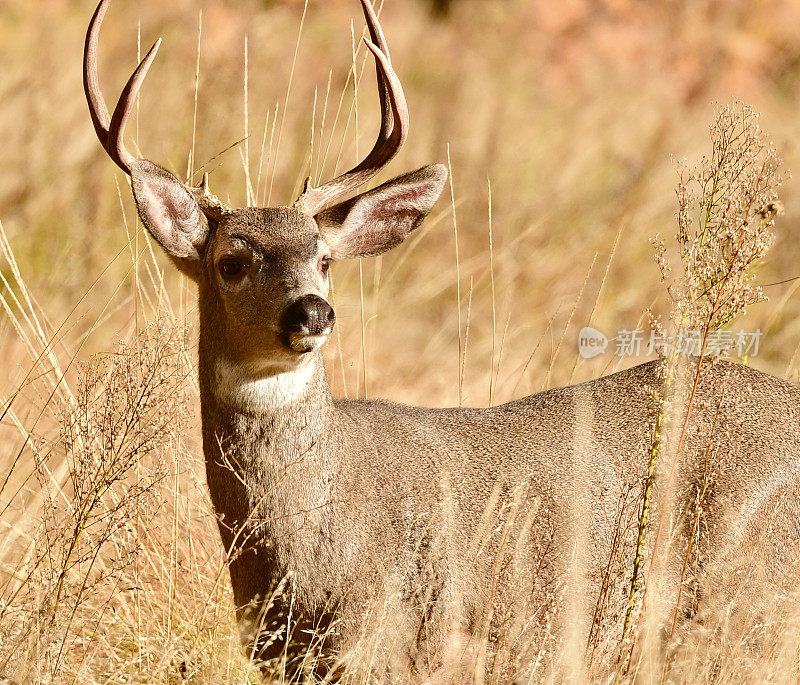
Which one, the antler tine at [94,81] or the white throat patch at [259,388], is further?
the antler tine at [94,81]

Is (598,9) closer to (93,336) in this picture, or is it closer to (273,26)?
(273,26)

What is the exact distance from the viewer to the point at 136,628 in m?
3.93

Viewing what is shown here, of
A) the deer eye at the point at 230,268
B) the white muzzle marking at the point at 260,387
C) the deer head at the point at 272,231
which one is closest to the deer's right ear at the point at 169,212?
the deer head at the point at 272,231

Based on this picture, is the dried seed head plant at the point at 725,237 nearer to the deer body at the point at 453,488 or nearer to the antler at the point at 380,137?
the deer body at the point at 453,488

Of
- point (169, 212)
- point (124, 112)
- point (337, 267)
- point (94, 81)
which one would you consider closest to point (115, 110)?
point (124, 112)

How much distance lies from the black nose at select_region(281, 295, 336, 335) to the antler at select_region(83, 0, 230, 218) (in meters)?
0.66

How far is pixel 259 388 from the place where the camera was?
3.60m

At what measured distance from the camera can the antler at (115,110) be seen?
11.9 ft

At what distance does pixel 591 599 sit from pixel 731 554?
48 centimetres

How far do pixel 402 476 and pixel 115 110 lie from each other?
56.5 inches

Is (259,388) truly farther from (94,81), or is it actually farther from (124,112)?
(94,81)

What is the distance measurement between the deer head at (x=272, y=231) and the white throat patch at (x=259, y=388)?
39 millimetres

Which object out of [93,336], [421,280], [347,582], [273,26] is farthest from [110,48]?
[347,582]

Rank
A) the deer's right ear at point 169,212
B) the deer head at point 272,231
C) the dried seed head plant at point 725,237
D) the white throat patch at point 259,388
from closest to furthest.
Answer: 1. the dried seed head plant at point 725,237
2. the deer head at point 272,231
3. the white throat patch at point 259,388
4. the deer's right ear at point 169,212
